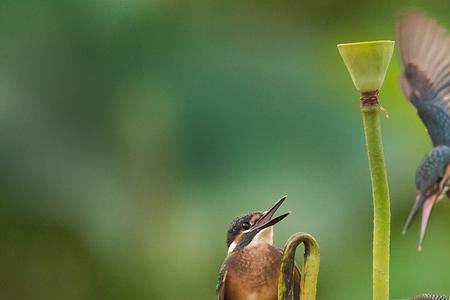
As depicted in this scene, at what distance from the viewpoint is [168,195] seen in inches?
81.6

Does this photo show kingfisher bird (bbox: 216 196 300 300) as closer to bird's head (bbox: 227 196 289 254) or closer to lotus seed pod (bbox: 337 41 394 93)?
bird's head (bbox: 227 196 289 254)

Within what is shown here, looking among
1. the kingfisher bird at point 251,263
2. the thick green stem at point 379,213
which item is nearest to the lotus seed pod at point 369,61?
the thick green stem at point 379,213

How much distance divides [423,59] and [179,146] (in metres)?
1.41

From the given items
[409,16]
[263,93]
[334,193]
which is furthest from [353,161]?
[409,16]

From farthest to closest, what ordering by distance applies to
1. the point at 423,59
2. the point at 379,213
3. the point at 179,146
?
1. the point at 179,146
2. the point at 423,59
3. the point at 379,213

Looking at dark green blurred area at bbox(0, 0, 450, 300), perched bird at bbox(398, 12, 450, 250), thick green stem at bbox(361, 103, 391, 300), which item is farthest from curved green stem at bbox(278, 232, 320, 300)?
dark green blurred area at bbox(0, 0, 450, 300)

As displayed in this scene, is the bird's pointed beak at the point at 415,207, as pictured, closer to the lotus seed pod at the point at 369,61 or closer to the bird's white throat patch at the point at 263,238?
the lotus seed pod at the point at 369,61

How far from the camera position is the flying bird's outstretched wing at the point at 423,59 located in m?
0.75

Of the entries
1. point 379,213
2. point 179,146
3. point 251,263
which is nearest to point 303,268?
point 379,213

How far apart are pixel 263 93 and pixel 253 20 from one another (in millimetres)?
315

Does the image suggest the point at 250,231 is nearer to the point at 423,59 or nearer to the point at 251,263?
the point at 251,263

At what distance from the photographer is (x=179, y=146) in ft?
7.04

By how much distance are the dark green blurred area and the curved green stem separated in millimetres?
1342

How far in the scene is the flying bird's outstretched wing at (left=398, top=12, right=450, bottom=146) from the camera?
75cm
